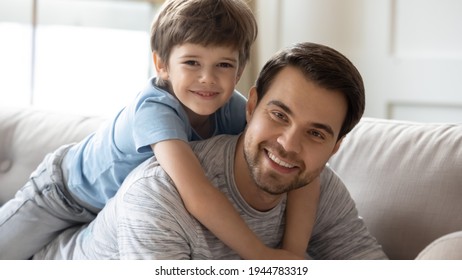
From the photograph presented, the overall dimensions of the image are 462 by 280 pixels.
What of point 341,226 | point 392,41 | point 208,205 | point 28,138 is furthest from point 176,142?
point 392,41

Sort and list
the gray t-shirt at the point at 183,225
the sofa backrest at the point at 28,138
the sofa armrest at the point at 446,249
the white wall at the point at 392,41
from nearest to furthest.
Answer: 1. the sofa armrest at the point at 446,249
2. the gray t-shirt at the point at 183,225
3. the sofa backrest at the point at 28,138
4. the white wall at the point at 392,41

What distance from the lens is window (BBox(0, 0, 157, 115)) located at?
3105 mm

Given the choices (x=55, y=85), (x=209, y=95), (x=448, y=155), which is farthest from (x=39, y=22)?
(x=448, y=155)

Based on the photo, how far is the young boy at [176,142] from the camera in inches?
54.9

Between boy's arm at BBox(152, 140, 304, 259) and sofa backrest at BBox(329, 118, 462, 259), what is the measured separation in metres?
0.42

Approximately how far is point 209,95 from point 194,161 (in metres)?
0.20

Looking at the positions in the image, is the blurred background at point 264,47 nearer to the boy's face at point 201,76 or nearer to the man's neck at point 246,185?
the boy's face at point 201,76

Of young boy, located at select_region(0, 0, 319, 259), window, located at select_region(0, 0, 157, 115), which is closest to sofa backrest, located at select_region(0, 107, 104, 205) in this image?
young boy, located at select_region(0, 0, 319, 259)

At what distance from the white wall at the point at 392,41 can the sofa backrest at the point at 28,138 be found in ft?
4.22

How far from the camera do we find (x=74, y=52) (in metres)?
3.25

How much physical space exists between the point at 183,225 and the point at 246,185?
0.17 m

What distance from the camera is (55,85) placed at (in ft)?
10.6

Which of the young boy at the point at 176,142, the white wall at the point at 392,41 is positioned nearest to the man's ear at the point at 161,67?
the young boy at the point at 176,142

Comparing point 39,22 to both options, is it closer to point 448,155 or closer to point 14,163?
point 14,163
